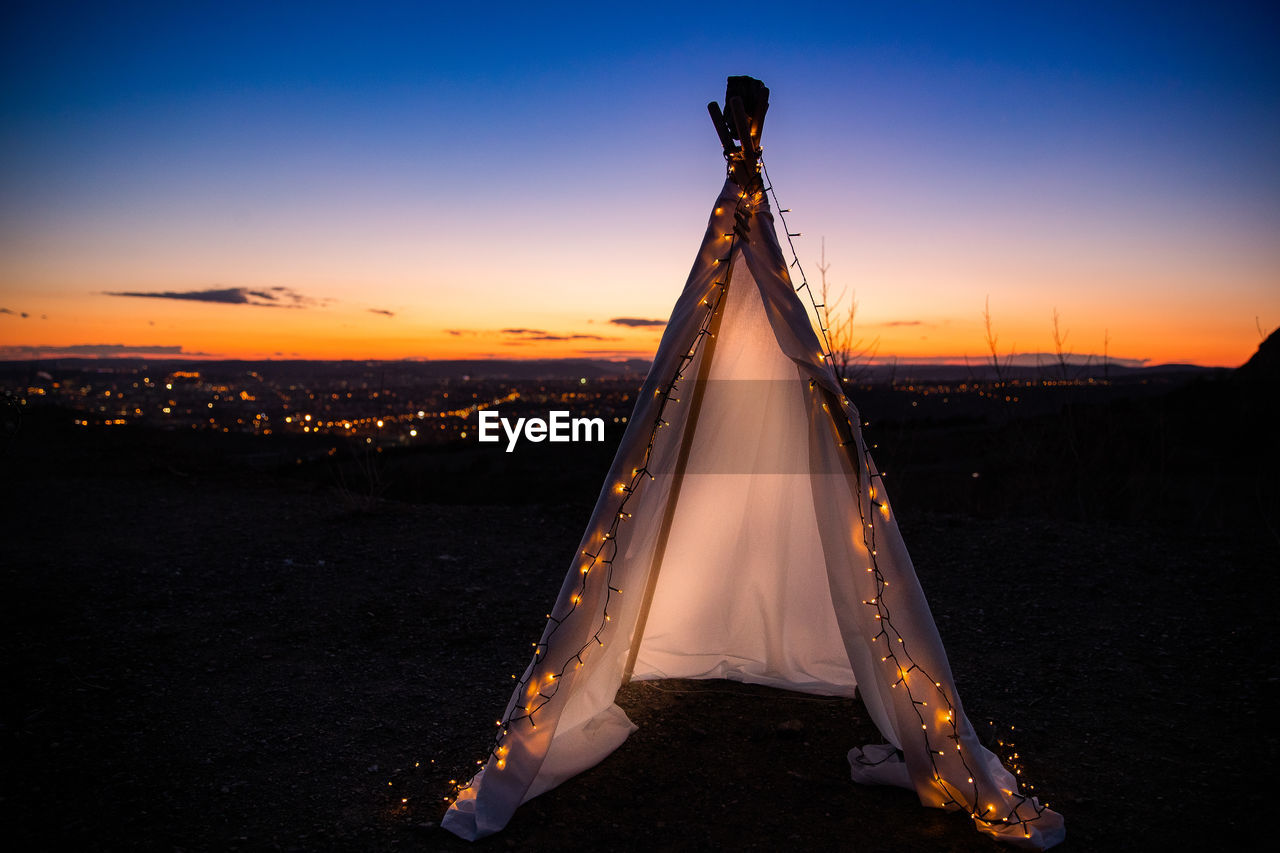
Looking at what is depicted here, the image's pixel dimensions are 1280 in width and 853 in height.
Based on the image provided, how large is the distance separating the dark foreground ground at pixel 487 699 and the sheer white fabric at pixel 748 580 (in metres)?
0.18

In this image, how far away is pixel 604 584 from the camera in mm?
2975

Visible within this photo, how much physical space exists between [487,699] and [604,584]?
5.09 feet

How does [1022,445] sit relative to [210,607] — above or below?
above

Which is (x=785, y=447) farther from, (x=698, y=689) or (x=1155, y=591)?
(x=1155, y=591)

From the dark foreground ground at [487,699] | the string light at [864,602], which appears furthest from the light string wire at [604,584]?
the dark foreground ground at [487,699]

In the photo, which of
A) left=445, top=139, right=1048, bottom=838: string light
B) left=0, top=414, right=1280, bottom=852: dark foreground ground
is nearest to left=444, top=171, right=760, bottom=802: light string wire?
left=445, top=139, right=1048, bottom=838: string light

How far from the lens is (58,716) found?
344 centimetres

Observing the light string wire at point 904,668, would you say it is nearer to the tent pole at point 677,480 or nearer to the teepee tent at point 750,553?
the teepee tent at point 750,553

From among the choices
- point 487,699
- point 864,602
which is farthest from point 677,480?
point 487,699

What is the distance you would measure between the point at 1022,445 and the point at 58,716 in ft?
33.9

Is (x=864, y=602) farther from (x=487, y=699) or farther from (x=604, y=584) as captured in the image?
(x=487, y=699)

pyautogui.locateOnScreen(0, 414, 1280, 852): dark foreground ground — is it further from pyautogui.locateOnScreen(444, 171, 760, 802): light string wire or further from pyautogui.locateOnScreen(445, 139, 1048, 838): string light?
A: pyautogui.locateOnScreen(444, 171, 760, 802): light string wire

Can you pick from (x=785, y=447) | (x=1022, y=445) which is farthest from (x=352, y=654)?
(x=1022, y=445)

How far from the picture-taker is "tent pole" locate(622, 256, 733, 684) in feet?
10.6
